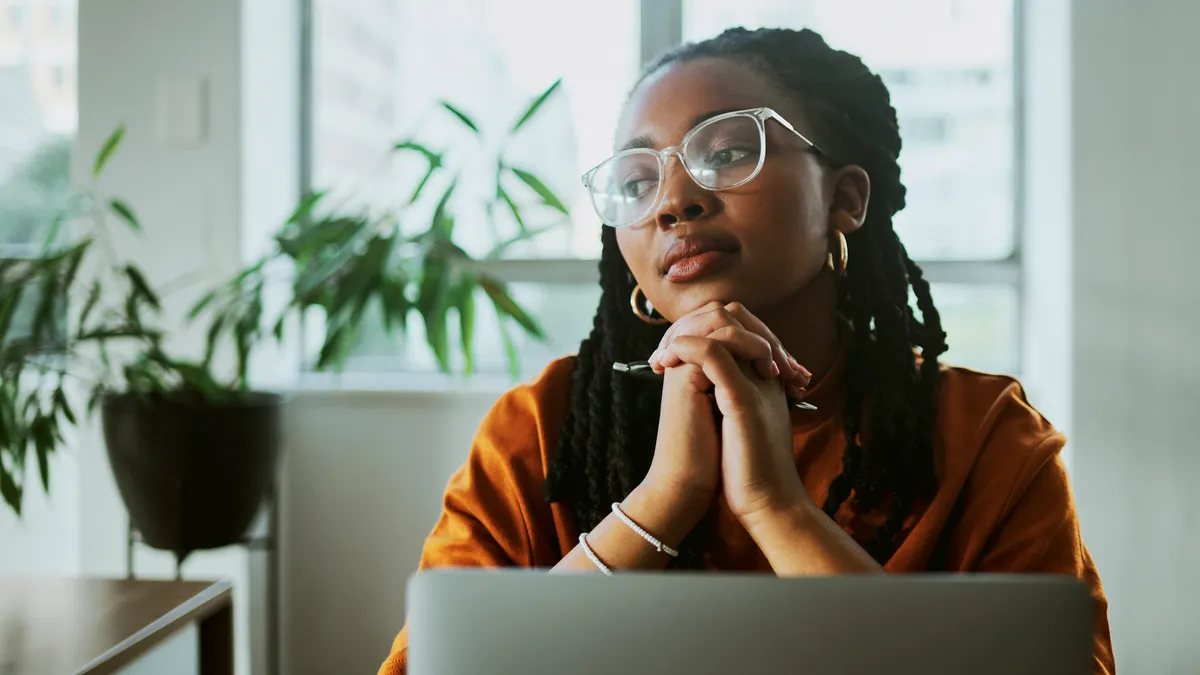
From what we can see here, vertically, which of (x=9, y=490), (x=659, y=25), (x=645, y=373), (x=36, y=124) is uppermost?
(x=659, y=25)

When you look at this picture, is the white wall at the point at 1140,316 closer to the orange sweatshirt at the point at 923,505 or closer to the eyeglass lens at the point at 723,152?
the orange sweatshirt at the point at 923,505

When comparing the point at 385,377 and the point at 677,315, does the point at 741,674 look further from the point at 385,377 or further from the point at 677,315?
the point at 385,377

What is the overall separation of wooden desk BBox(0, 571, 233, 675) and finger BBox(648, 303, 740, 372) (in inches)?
27.1

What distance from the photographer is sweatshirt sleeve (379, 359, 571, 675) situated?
101 cm

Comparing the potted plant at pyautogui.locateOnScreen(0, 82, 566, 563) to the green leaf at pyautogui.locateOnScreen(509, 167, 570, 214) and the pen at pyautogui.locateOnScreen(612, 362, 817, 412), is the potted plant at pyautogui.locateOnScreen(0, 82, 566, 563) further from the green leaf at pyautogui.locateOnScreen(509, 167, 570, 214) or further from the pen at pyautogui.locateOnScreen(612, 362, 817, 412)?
the pen at pyautogui.locateOnScreen(612, 362, 817, 412)

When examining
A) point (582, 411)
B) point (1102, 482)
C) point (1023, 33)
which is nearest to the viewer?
point (582, 411)

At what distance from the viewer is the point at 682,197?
2.99ft

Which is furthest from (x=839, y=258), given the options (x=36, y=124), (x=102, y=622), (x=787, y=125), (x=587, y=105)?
(x=36, y=124)

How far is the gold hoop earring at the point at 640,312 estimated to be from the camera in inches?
41.3

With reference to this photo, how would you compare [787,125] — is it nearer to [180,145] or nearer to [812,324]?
[812,324]

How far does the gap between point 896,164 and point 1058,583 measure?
650 mm

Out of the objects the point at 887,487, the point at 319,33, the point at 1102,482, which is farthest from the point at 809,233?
the point at 319,33

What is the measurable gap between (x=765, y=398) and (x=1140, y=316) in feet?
4.93

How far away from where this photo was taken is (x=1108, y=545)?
6.65 feet
